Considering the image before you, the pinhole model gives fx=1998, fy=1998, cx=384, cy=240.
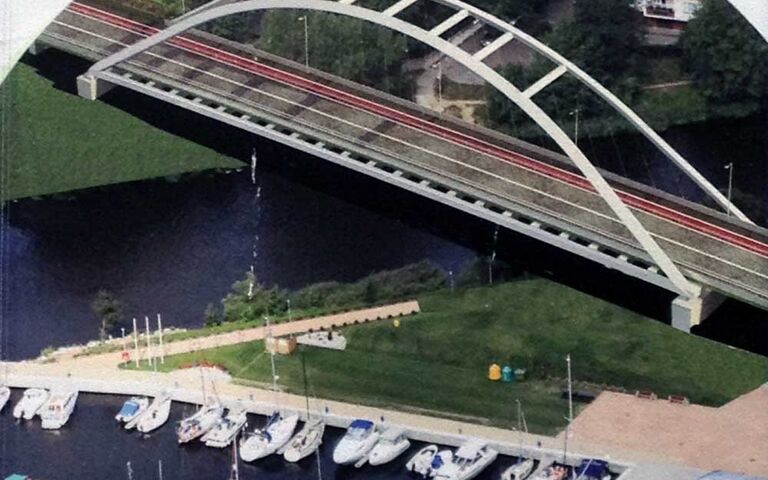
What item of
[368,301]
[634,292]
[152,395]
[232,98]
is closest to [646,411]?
[634,292]

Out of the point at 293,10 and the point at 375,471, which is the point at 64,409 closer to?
the point at 375,471

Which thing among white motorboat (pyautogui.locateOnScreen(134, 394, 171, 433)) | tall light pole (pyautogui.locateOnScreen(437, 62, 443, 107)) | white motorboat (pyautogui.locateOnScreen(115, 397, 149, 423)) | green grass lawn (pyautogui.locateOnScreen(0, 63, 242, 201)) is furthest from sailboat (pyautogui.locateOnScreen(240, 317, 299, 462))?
tall light pole (pyautogui.locateOnScreen(437, 62, 443, 107))

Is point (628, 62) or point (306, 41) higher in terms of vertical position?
point (306, 41)

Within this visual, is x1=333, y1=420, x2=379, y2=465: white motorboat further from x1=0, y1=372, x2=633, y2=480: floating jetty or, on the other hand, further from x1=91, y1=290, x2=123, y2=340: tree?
x1=91, y1=290, x2=123, y2=340: tree

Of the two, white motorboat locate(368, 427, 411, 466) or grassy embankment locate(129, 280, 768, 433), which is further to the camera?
grassy embankment locate(129, 280, 768, 433)

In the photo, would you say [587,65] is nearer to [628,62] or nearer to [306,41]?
[628,62]

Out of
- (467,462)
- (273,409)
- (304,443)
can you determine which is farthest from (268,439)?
(467,462)

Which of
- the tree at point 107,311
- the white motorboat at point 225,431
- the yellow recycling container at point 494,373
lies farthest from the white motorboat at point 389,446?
the tree at point 107,311
